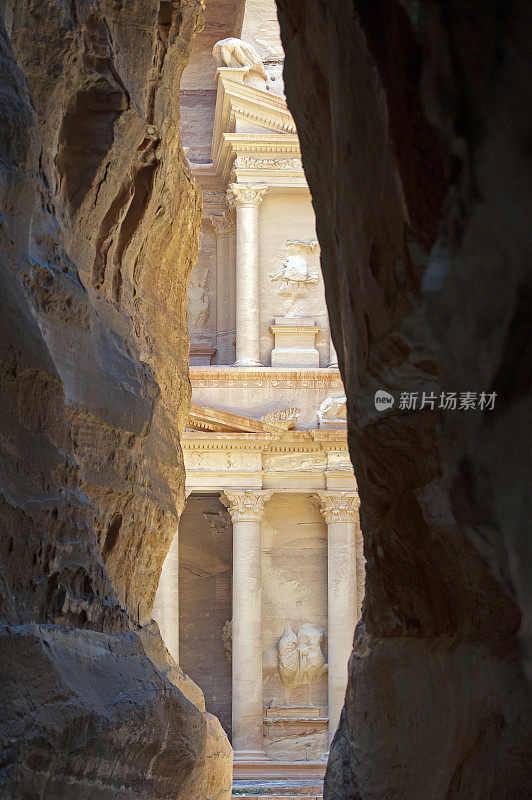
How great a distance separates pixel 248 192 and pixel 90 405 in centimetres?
1788

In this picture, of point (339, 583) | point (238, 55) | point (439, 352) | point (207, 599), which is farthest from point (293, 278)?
point (439, 352)

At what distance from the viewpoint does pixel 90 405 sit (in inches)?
182

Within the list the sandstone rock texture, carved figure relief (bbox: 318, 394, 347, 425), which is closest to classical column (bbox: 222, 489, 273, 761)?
carved figure relief (bbox: 318, 394, 347, 425)

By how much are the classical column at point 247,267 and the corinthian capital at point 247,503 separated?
341 cm

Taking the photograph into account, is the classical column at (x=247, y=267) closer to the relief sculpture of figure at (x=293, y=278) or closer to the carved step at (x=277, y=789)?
the relief sculpture of figure at (x=293, y=278)

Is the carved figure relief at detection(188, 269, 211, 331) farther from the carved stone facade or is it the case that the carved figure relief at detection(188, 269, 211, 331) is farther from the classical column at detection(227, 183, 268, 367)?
the classical column at detection(227, 183, 268, 367)

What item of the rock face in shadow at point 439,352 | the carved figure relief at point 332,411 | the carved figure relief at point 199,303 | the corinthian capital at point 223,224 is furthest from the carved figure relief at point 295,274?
the rock face in shadow at point 439,352

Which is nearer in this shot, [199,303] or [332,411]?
[332,411]

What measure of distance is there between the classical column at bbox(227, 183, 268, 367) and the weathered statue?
8.40 ft

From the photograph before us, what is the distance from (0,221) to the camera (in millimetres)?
3752

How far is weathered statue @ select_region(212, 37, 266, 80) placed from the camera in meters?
22.1

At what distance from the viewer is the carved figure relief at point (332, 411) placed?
2011 cm

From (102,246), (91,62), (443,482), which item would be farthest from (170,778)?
(91,62)

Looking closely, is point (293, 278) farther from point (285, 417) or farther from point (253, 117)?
point (285, 417)
